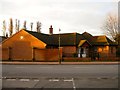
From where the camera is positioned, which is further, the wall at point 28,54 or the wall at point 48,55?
the wall at point 28,54

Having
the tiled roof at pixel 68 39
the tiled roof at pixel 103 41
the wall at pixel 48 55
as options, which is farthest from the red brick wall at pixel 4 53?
the tiled roof at pixel 103 41

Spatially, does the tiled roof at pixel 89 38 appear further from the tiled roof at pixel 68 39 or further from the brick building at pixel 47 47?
the brick building at pixel 47 47

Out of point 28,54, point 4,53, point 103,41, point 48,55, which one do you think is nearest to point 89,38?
point 103,41

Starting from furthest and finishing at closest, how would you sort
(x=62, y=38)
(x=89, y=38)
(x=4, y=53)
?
(x=89, y=38)
(x=62, y=38)
(x=4, y=53)

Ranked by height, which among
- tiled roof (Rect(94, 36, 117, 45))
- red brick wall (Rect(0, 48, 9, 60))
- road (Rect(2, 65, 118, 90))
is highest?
tiled roof (Rect(94, 36, 117, 45))

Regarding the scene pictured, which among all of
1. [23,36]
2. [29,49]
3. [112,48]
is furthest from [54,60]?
[112,48]

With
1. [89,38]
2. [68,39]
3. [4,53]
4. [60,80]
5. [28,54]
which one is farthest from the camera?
[89,38]

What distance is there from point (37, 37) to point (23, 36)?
2.54m

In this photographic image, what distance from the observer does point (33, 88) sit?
12781 millimetres

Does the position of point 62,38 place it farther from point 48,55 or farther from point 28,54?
point 48,55

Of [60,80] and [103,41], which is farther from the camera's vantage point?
[103,41]

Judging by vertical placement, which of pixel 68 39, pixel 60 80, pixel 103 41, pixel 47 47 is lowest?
pixel 60 80

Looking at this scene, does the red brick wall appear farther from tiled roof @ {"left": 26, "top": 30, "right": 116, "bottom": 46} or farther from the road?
the road

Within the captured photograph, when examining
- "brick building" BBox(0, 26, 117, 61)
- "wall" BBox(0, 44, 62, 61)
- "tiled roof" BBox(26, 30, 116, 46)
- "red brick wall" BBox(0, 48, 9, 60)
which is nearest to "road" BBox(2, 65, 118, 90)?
"brick building" BBox(0, 26, 117, 61)
